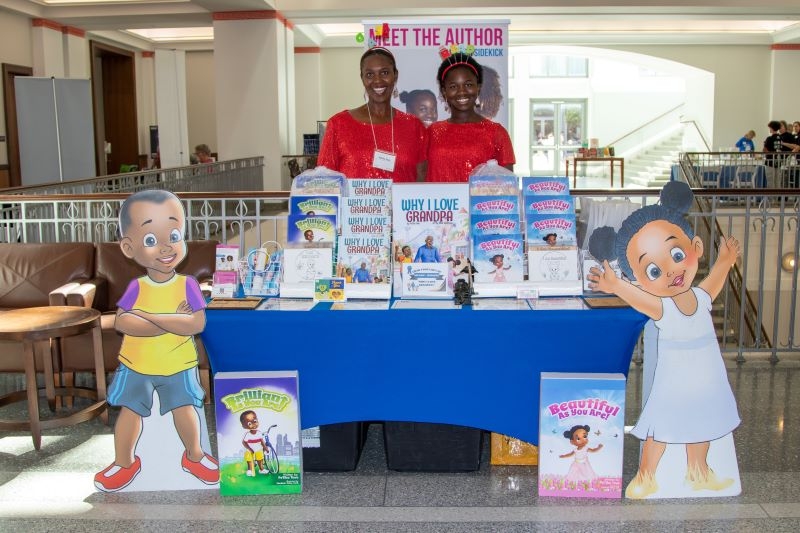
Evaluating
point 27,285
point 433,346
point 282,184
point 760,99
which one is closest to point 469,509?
point 433,346

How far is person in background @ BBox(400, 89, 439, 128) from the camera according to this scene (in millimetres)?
5148

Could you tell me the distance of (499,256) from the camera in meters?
3.13

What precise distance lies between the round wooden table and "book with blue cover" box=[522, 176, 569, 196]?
2.12 metres

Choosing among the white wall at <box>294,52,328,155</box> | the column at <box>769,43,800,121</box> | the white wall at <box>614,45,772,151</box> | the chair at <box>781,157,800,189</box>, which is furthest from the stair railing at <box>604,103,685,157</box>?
the white wall at <box>294,52,328,155</box>

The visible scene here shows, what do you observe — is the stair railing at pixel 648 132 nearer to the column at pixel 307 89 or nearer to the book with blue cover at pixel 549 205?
the column at pixel 307 89

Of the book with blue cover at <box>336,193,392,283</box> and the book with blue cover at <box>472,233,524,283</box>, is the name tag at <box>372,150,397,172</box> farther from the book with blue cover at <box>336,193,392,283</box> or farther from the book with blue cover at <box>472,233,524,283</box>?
the book with blue cover at <box>472,233,524,283</box>

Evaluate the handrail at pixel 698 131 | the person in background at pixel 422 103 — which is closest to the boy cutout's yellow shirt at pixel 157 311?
the person in background at pixel 422 103

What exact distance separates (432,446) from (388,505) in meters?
0.36

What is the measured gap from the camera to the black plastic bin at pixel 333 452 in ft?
10.4

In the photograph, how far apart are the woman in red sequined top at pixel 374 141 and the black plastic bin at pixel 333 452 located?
1.38m

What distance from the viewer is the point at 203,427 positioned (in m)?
3.03

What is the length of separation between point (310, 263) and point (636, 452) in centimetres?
164

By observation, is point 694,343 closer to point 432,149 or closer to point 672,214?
point 672,214

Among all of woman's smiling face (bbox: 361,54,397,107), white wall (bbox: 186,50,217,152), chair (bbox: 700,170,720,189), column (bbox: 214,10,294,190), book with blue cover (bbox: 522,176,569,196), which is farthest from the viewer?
white wall (bbox: 186,50,217,152)
